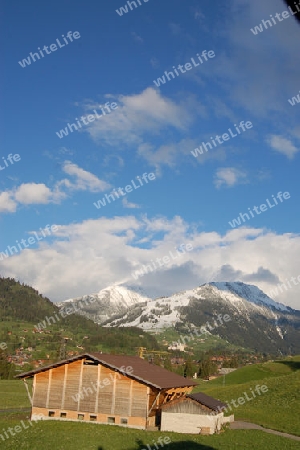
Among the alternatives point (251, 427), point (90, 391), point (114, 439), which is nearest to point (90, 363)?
point (90, 391)

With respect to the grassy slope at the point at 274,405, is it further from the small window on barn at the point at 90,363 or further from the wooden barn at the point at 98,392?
the small window on barn at the point at 90,363

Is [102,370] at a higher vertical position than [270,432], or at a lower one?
higher

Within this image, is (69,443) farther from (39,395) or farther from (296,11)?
(296,11)

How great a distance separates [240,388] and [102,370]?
129 feet

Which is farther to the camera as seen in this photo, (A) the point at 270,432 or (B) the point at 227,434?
(A) the point at 270,432

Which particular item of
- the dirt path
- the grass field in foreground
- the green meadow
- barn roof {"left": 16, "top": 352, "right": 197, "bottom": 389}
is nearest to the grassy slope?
the green meadow

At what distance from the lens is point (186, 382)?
49.8 meters

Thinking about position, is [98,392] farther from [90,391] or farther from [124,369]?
[124,369]

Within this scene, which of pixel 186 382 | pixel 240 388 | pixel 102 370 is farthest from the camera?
pixel 240 388

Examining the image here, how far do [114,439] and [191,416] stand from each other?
32.5 ft

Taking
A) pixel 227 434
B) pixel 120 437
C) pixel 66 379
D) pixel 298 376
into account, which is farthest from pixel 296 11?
pixel 298 376

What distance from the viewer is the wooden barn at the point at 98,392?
3944 centimetres

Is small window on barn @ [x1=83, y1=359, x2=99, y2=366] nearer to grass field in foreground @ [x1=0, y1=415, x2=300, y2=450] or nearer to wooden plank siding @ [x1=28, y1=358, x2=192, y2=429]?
wooden plank siding @ [x1=28, y1=358, x2=192, y2=429]

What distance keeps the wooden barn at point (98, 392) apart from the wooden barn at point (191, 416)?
1.71 meters
